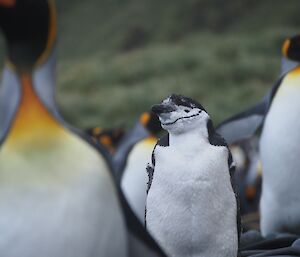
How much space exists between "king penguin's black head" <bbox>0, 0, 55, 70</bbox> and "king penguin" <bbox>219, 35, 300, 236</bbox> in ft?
6.26

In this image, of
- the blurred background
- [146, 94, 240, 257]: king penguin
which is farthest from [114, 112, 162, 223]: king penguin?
the blurred background

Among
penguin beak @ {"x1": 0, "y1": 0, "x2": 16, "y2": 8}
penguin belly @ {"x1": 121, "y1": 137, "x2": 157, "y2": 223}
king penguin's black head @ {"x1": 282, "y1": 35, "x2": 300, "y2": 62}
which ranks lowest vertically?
penguin belly @ {"x1": 121, "y1": 137, "x2": 157, "y2": 223}

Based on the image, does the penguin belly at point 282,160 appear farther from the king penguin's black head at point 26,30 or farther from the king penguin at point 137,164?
the king penguin's black head at point 26,30

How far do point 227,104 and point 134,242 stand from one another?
12451 mm

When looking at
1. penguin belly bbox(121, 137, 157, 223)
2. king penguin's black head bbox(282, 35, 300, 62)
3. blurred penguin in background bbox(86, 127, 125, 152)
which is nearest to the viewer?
king penguin's black head bbox(282, 35, 300, 62)

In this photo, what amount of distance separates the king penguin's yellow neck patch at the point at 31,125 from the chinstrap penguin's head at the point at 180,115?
2.25 feet

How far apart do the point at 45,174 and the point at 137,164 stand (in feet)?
11.3

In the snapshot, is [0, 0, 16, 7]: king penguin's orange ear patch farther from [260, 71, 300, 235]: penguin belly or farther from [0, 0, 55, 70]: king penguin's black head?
[260, 71, 300, 235]: penguin belly

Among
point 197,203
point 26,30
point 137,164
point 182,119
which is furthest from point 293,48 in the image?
point 26,30

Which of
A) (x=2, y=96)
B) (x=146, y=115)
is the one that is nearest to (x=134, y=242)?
(x=2, y=96)

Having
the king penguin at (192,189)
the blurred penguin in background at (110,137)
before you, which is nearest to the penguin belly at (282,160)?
the king penguin at (192,189)

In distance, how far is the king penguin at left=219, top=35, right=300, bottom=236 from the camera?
12.5 ft

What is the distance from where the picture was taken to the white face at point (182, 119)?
108 inches

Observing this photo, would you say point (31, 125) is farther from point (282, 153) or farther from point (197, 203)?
point (282, 153)
